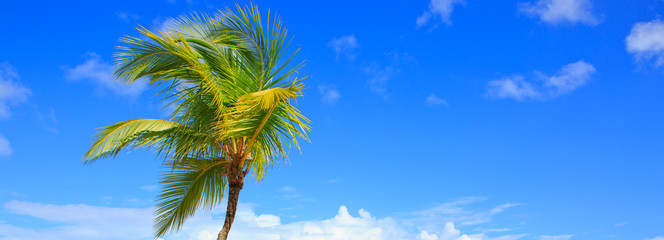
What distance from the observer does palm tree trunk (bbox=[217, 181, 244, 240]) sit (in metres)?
8.83

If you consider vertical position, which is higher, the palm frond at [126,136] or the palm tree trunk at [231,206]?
the palm frond at [126,136]

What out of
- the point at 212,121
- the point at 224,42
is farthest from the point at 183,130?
the point at 224,42

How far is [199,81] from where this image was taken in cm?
889

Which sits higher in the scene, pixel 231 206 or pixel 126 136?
pixel 126 136

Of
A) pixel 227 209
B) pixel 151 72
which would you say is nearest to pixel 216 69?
pixel 151 72

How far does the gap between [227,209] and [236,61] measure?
2.76 meters

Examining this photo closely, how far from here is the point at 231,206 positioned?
29.6 ft

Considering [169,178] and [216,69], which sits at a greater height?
[216,69]

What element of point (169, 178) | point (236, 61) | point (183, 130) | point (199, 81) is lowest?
point (169, 178)

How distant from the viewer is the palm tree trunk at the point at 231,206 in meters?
8.83

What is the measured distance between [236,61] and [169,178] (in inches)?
98.6

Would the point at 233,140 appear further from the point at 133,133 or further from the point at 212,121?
the point at 133,133

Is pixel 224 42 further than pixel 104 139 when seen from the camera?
Yes

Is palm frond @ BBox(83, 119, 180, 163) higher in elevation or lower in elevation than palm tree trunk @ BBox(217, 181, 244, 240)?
higher
